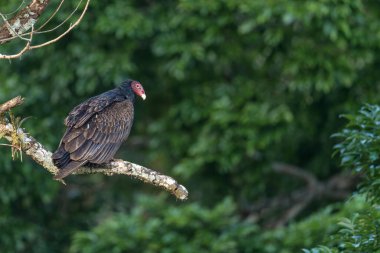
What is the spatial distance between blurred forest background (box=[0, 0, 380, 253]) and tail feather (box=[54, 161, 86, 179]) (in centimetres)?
346

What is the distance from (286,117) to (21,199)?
3.35m

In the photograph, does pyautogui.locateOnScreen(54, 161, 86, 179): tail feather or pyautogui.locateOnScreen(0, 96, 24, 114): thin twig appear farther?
pyautogui.locateOnScreen(54, 161, 86, 179): tail feather

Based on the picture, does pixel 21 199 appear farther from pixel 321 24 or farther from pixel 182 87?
pixel 321 24

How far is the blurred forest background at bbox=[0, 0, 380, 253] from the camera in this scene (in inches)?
408

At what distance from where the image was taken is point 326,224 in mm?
9922


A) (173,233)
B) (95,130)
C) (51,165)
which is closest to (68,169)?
(51,165)

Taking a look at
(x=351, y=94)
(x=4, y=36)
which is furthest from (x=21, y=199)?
(x=4, y=36)

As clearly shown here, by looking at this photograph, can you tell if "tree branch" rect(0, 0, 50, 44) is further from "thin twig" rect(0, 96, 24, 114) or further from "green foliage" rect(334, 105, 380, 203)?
"green foliage" rect(334, 105, 380, 203)

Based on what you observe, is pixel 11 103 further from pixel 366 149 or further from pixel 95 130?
pixel 366 149

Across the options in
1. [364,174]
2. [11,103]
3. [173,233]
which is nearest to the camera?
[11,103]

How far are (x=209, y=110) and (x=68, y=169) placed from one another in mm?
4661

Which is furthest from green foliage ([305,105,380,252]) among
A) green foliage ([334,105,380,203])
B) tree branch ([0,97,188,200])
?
tree branch ([0,97,188,200])

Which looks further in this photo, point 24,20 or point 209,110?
point 209,110

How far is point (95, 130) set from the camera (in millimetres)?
7156
